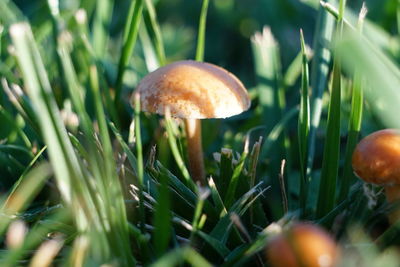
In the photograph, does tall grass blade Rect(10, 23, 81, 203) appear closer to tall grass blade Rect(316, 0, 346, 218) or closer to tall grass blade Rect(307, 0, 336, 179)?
tall grass blade Rect(316, 0, 346, 218)

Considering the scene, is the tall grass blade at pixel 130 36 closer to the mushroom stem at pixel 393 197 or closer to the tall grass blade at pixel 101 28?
the tall grass blade at pixel 101 28

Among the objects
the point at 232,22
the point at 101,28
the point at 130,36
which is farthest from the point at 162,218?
the point at 232,22

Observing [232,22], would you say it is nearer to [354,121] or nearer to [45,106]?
[354,121]

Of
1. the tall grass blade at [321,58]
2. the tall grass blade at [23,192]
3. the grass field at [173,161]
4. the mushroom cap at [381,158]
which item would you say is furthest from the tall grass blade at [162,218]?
the tall grass blade at [321,58]

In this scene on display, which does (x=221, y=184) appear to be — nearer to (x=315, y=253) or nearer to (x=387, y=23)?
(x=315, y=253)

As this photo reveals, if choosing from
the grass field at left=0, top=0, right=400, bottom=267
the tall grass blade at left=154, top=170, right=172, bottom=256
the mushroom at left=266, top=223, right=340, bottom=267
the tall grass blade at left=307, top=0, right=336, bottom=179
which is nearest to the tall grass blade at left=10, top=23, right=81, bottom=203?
the grass field at left=0, top=0, right=400, bottom=267

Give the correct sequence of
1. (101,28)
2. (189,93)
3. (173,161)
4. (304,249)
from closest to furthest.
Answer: (304,249), (189,93), (173,161), (101,28)
